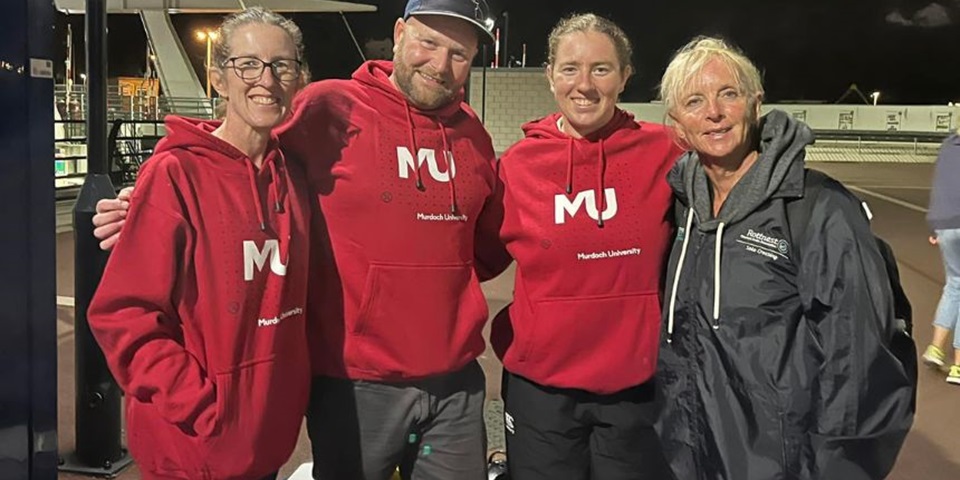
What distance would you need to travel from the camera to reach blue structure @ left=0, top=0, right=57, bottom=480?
2.30 meters

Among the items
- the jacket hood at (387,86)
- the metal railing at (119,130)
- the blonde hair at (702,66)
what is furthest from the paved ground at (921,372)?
the metal railing at (119,130)

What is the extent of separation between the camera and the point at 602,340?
2787mm

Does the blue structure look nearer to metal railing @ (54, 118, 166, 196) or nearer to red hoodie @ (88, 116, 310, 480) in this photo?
red hoodie @ (88, 116, 310, 480)

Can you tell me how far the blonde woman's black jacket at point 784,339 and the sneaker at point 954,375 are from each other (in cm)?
479

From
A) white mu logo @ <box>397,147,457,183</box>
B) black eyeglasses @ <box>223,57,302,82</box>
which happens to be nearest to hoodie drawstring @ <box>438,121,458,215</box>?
white mu logo @ <box>397,147,457,183</box>

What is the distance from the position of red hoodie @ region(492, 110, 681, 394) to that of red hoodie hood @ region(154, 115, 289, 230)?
882 millimetres

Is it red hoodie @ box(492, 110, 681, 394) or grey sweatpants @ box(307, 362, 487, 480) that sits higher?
red hoodie @ box(492, 110, 681, 394)

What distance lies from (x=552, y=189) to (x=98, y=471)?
121 inches

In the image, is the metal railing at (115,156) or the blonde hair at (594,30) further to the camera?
the metal railing at (115,156)

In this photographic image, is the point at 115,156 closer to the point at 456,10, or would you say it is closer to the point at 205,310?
the point at 456,10

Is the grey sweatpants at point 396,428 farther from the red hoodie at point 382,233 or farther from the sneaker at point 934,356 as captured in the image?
the sneaker at point 934,356

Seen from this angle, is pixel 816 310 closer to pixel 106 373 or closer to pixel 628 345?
pixel 628 345

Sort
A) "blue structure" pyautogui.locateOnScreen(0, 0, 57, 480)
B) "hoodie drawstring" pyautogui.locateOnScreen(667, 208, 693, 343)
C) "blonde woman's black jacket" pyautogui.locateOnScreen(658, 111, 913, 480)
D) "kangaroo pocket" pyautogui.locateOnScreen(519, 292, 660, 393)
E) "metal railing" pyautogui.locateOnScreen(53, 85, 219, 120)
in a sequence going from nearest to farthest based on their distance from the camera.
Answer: "blonde woman's black jacket" pyautogui.locateOnScreen(658, 111, 913, 480) < "blue structure" pyautogui.locateOnScreen(0, 0, 57, 480) < "hoodie drawstring" pyautogui.locateOnScreen(667, 208, 693, 343) < "kangaroo pocket" pyautogui.locateOnScreen(519, 292, 660, 393) < "metal railing" pyautogui.locateOnScreen(53, 85, 219, 120)

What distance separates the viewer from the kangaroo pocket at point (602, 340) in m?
2.77
